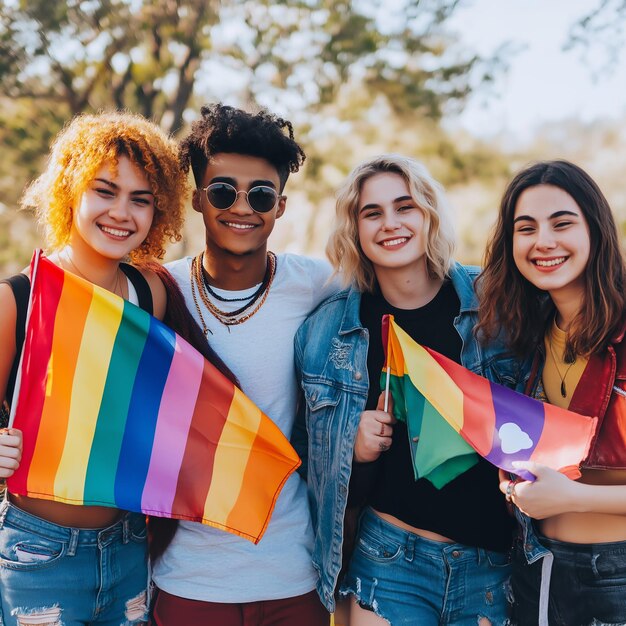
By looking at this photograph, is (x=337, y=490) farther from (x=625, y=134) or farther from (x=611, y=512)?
(x=625, y=134)

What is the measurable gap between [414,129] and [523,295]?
1787 centimetres

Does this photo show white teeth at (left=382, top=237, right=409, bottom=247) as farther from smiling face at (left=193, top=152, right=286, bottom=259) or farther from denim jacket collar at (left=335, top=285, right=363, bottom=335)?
smiling face at (left=193, top=152, right=286, bottom=259)

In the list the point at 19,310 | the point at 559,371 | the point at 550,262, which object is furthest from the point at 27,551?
the point at 550,262

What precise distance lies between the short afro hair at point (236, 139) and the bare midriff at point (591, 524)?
231cm

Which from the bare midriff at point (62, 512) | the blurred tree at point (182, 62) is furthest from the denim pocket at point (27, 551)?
the blurred tree at point (182, 62)

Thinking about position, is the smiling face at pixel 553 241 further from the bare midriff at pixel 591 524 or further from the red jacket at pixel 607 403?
the bare midriff at pixel 591 524

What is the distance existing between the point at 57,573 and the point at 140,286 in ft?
4.67

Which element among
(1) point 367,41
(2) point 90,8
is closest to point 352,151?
(1) point 367,41

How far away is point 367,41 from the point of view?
14938 millimetres

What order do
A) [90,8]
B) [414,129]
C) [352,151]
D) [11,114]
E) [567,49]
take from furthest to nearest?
[414,129], [352,151], [11,114], [90,8], [567,49]

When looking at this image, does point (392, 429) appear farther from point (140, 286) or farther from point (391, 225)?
point (140, 286)

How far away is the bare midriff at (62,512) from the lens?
327 centimetres

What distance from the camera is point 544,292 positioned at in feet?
12.1

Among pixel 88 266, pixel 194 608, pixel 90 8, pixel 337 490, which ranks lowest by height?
pixel 194 608
